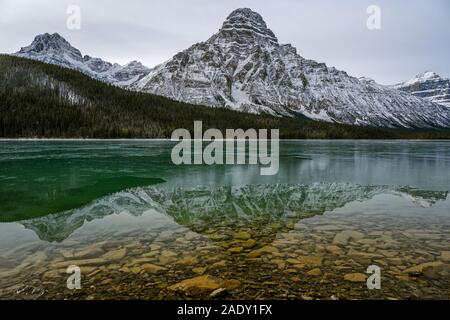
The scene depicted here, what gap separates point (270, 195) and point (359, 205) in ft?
17.6

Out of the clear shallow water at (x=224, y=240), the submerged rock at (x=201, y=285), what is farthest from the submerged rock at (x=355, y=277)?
the submerged rock at (x=201, y=285)

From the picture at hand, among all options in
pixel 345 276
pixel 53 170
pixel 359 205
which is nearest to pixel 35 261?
pixel 345 276

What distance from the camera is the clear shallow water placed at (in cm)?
876

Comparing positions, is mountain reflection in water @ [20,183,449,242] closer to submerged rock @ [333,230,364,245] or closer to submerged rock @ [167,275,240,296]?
submerged rock @ [333,230,364,245]

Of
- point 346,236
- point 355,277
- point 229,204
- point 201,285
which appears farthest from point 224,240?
point 229,204

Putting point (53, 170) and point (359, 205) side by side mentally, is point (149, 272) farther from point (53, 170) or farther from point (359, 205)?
point (53, 170)

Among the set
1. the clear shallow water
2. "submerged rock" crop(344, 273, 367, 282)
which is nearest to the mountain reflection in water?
the clear shallow water

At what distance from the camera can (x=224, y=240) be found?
12.7 metres

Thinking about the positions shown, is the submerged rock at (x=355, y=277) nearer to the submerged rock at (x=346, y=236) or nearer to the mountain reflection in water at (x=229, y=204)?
the submerged rock at (x=346, y=236)

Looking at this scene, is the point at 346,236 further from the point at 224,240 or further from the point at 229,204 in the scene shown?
the point at 229,204

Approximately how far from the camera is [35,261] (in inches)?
414

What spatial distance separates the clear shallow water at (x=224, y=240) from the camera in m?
8.76

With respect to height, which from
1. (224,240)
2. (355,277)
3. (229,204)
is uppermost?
(229,204)
